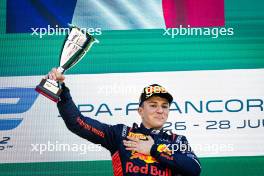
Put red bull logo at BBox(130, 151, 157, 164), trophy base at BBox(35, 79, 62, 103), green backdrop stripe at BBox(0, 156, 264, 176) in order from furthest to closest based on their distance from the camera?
green backdrop stripe at BBox(0, 156, 264, 176) → red bull logo at BBox(130, 151, 157, 164) → trophy base at BBox(35, 79, 62, 103)

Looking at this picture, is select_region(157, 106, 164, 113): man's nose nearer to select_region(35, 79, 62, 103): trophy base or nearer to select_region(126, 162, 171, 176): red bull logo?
select_region(126, 162, 171, 176): red bull logo

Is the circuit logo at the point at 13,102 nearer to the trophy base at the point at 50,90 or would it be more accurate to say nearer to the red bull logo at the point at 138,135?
the trophy base at the point at 50,90

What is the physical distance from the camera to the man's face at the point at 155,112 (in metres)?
2.28

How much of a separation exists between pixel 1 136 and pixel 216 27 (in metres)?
1.45

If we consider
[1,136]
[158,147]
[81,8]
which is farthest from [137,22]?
[1,136]

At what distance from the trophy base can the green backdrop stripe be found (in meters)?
0.66

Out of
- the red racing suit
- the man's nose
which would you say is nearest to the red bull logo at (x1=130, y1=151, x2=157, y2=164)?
the red racing suit

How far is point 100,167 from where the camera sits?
2596 mm

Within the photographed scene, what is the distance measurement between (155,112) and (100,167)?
0.55 meters

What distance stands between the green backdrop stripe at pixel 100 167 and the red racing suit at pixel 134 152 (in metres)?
0.33

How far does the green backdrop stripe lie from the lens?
2582mm

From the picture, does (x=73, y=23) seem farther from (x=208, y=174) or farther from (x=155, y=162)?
(x=208, y=174)

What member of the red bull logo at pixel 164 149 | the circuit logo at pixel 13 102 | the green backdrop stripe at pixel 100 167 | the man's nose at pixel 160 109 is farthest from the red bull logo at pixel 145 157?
the circuit logo at pixel 13 102

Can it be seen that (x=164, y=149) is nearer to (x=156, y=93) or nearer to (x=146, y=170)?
(x=146, y=170)
